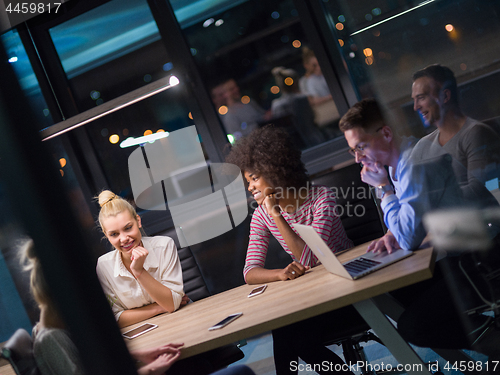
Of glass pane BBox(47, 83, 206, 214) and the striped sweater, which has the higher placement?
glass pane BBox(47, 83, 206, 214)

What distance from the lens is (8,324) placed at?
53 centimetres

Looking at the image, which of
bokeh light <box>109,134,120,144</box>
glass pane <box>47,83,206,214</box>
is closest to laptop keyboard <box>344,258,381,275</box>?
glass pane <box>47,83,206,214</box>

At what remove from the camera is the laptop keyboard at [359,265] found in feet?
4.26

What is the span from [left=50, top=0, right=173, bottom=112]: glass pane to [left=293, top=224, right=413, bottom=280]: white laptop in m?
2.36

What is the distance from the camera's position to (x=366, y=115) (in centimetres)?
139

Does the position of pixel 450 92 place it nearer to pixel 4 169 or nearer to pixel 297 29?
pixel 4 169

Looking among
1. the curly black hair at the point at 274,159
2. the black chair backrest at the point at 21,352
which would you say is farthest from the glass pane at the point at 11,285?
the curly black hair at the point at 274,159

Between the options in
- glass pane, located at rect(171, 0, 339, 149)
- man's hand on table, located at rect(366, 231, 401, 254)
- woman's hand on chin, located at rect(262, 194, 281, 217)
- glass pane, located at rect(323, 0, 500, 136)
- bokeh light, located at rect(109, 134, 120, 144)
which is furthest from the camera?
bokeh light, located at rect(109, 134, 120, 144)

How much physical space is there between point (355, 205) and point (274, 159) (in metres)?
0.51

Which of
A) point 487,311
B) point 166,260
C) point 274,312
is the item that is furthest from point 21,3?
point 487,311

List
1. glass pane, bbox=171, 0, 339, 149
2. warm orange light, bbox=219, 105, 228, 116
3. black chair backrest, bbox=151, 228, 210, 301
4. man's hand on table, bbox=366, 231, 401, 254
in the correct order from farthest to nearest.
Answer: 1. warm orange light, bbox=219, 105, 228, 116
2. glass pane, bbox=171, 0, 339, 149
3. black chair backrest, bbox=151, 228, 210, 301
4. man's hand on table, bbox=366, 231, 401, 254

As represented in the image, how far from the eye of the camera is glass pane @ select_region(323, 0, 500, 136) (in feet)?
3.27

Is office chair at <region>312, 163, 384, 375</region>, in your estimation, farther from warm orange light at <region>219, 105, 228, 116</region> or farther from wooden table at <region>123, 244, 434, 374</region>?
warm orange light at <region>219, 105, 228, 116</region>

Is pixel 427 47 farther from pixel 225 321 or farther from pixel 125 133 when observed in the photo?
pixel 125 133
